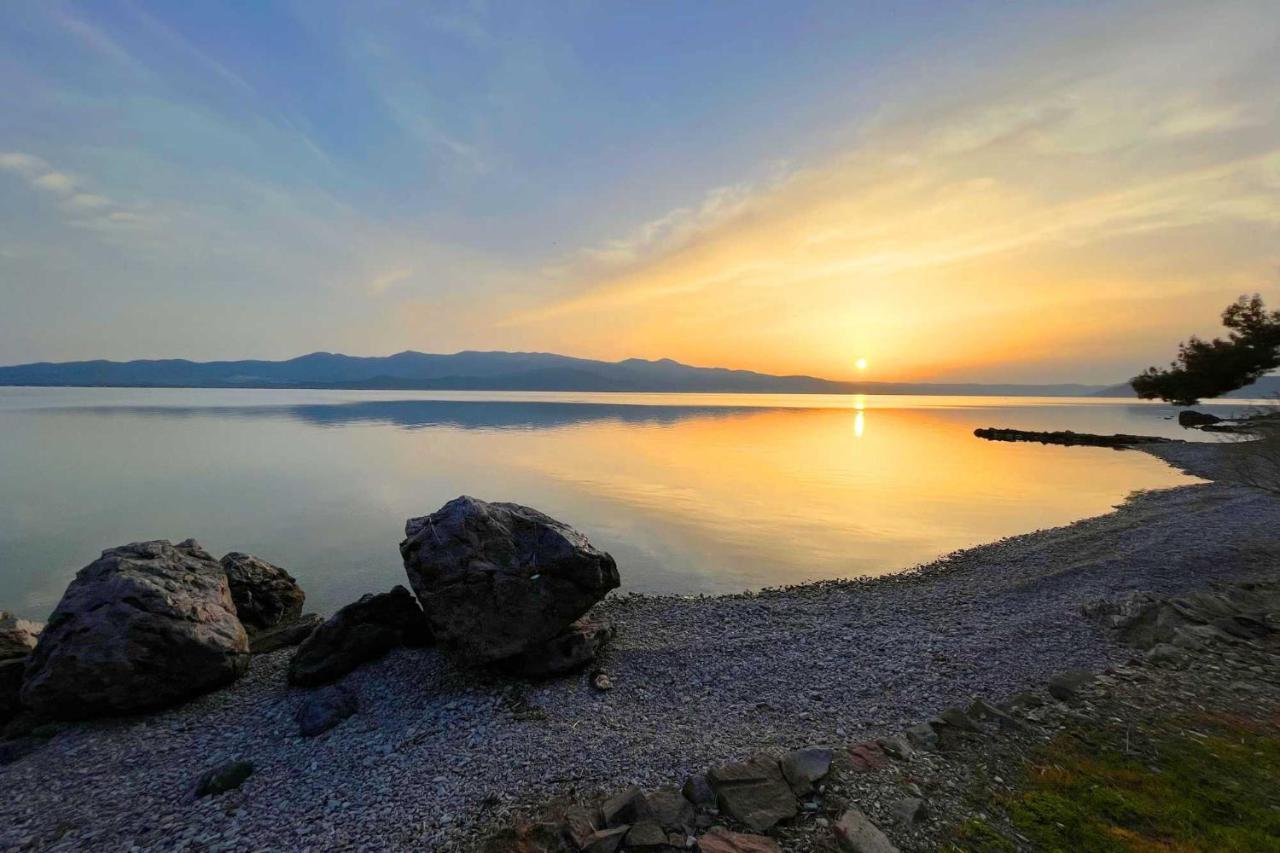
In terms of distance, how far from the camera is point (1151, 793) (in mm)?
6344

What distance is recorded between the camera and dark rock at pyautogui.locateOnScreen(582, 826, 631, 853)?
595 cm

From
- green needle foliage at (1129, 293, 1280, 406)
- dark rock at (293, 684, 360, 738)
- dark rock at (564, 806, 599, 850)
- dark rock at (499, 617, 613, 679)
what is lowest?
dark rock at (293, 684, 360, 738)

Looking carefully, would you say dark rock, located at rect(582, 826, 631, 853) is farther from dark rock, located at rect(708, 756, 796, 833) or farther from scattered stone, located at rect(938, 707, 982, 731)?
scattered stone, located at rect(938, 707, 982, 731)

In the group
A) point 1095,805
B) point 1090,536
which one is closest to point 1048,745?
point 1095,805

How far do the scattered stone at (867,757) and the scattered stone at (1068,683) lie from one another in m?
3.59

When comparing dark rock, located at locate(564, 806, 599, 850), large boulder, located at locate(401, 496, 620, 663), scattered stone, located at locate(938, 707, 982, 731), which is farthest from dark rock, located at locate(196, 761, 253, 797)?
scattered stone, located at locate(938, 707, 982, 731)

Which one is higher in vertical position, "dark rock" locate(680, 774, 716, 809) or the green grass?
the green grass

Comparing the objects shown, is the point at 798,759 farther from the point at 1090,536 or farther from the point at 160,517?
the point at 160,517

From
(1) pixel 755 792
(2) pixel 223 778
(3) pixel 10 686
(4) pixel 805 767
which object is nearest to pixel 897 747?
(4) pixel 805 767

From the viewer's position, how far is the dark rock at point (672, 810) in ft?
20.5

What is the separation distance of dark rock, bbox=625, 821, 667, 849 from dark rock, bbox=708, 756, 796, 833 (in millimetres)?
861

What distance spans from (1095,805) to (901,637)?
633 centimetres

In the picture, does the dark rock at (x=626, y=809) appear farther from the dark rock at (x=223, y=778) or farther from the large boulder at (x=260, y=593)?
the large boulder at (x=260, y=593)

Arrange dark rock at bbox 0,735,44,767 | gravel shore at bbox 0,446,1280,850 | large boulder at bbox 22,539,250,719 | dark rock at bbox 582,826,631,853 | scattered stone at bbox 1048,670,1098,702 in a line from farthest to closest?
large boulder at bbox 22,539,250,719
dark rock at bbox 0,735,44,767
scattered stone at bbox 1048,670,1098,702
gravel shore at bbox 0,446,1280,850
dark rock at bbox 582,826,631,853
